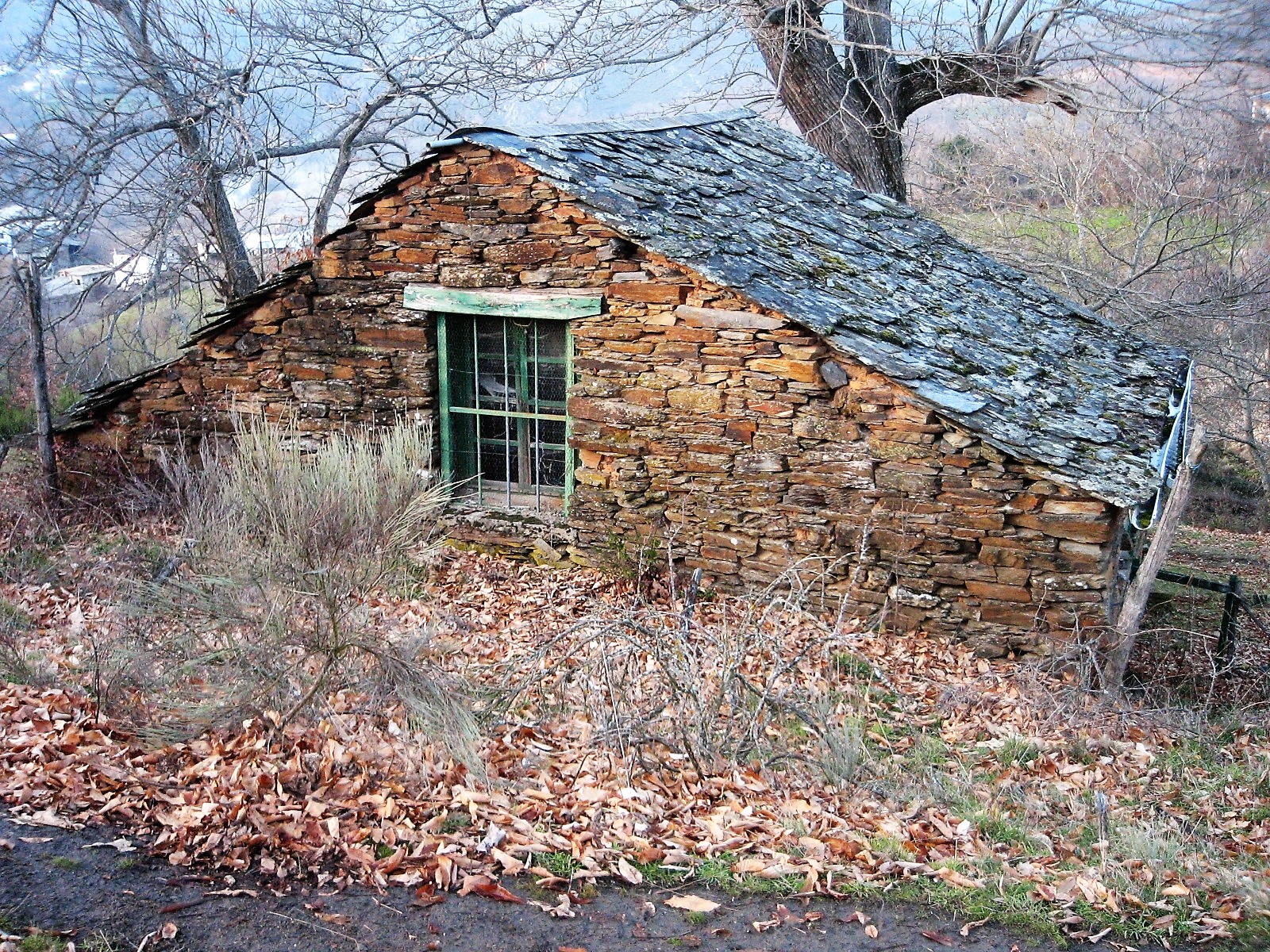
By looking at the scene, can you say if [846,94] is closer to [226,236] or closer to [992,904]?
[226,236]

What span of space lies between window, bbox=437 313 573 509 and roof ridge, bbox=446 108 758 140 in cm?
139

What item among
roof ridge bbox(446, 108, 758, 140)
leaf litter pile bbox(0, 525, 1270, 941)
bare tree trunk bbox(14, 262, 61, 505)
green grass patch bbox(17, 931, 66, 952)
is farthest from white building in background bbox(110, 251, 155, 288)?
green grass patch bbox(17, 931, 66, 952)

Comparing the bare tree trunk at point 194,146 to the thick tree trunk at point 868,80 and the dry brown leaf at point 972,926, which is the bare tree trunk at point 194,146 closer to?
the thick tree trunk at point 868,80

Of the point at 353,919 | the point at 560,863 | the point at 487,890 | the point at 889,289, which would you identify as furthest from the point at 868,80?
the point at 353,919

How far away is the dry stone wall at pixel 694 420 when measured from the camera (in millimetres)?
7227

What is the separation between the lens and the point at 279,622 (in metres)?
5.00

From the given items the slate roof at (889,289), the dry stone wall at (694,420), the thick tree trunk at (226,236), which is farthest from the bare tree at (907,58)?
the thick tree trunk at (226,236)

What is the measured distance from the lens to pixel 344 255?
850 centimetres

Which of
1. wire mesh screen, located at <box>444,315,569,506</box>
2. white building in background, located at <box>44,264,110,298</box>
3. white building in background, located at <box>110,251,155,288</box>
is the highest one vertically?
white building in background, located at <box>44,264,110,298</box>

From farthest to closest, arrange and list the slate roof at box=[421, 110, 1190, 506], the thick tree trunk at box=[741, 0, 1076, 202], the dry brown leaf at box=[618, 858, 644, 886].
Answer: the thick tree trunk at box=[741, 0, 1076, 202] < the slate roof at box=[421, 110, 1190, 506] < the dry brown leaf at box=[618, 858, 644, 886]

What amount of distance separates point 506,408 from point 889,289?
3261 mm

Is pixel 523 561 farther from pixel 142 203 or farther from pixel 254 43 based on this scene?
pixel 254 43

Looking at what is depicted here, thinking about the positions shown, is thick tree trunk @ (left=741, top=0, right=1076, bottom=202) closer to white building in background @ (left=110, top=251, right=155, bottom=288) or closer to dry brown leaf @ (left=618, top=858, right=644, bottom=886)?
white building in background @ (left=110, top=251, right=155, bottom=288)

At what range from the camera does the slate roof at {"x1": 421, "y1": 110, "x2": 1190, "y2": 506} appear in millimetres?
7180
